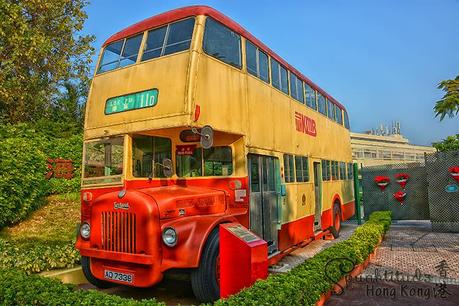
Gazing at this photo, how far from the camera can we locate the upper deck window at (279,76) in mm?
8422

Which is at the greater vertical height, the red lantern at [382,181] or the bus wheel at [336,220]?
the red lantern at [382,181]

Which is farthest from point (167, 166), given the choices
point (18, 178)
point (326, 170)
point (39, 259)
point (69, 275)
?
point (18, 178)

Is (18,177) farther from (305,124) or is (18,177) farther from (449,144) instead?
(449,144)

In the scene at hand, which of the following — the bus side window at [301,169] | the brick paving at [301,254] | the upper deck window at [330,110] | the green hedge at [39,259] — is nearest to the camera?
the green hedge at [39,259]

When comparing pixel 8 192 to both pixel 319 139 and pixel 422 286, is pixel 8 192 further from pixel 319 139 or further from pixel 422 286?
pixel 422 286

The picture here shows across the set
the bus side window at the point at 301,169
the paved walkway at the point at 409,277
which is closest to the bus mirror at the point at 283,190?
the bus side window at the point at 301,169

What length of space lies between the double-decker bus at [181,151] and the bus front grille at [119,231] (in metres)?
0.01

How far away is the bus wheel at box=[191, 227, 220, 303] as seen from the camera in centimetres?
504

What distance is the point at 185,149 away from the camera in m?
6.62

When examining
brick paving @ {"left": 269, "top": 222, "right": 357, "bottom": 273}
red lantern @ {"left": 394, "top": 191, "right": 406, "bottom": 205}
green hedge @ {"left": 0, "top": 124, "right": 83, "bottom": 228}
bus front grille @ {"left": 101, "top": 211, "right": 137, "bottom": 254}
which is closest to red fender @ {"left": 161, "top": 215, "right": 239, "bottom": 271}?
bus front grille @ {"left": 101, "top": 211, "right": 137, "bottom": 254}

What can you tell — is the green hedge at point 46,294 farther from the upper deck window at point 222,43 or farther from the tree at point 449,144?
the tree at point 449,144

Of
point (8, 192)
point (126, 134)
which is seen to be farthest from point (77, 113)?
point (126, 134)

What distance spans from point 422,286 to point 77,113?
19556 mm

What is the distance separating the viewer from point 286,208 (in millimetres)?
8227
